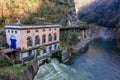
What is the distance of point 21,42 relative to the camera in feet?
190

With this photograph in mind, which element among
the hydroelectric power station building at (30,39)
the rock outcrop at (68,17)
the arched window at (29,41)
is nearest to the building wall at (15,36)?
the hydroelectric power station building at (30,39)

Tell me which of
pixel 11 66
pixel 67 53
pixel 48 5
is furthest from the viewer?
pixel 48 5

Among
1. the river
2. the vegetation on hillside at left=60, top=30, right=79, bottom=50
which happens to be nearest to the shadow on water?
the river

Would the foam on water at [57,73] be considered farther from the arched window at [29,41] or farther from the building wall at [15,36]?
the building wall at [15,36]

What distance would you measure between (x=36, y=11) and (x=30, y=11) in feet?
13.8

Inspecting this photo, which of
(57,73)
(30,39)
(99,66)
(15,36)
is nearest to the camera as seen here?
(57,73)

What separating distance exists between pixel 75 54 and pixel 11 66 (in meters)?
39.6

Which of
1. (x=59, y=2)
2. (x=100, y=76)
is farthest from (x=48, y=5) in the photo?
(x=100, y=76)

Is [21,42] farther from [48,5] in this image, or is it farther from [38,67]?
[48,5]

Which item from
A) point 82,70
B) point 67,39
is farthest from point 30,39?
point 67,39

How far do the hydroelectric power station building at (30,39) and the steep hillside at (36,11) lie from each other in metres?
21.3

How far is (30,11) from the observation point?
318ft

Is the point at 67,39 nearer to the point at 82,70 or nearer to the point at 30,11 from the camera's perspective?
the point at 30,11

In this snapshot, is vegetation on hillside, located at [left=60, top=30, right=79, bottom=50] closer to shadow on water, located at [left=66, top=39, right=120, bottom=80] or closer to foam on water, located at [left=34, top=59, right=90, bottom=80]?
shadow on water, located at [left=66, top=39, right=120, bottom=80]
